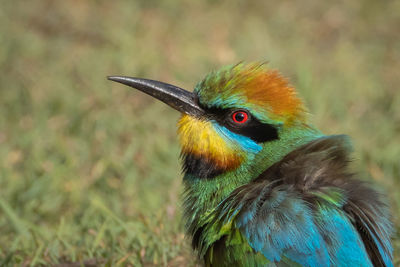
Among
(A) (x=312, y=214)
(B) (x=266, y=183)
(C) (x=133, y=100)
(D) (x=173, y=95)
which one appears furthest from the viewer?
(C) (x=133, y=100)

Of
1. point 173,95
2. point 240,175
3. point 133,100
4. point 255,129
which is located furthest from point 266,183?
point 133,100

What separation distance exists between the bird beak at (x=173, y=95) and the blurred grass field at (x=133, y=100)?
708mm

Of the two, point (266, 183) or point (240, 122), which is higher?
point (240, 122)

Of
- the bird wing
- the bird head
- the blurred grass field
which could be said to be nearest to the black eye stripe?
the bird head

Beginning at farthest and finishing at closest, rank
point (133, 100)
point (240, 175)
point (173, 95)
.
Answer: point (133, 100) → point (173, 95) → point (240, 175)

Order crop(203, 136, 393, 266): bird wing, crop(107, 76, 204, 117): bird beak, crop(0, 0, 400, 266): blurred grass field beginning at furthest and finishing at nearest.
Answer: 1. crop(0, 0, 400, 266): blurred grass field
2. crop(107, 76, 204, 117): bird beak
3. crop(203, 136, 393, 266): bird wing

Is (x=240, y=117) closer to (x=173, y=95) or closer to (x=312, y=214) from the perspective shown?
(x=173, y=95)

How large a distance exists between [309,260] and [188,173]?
83 cm

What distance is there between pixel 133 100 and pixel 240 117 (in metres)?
2.51

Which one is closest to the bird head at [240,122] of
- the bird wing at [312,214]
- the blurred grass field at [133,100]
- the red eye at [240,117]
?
the red eye at [240,117]

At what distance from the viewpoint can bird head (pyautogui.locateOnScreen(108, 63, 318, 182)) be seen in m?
3.11

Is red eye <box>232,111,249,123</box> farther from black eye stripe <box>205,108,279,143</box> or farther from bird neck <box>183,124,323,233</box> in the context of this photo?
bird neck <box>183,124,323,233</box>

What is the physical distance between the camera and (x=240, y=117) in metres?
3.14

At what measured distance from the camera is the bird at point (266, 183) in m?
2.71
